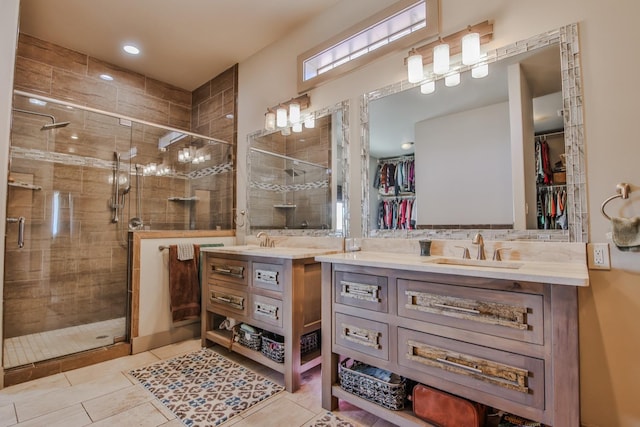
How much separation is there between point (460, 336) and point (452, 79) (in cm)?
149

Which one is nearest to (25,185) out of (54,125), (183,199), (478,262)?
(54,125)

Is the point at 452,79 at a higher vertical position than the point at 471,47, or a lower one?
lower

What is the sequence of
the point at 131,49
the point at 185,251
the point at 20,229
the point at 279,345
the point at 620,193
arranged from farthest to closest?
1. the point at 131,49
2. the point at 185,251
3. the point at 20,229
4. the point at 279,345
5. the point at 620,193

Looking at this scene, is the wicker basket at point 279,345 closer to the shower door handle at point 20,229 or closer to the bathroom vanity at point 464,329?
the bathroom vanity at point 464,329

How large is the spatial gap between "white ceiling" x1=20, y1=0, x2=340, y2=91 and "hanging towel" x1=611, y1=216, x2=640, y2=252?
95.9 inches

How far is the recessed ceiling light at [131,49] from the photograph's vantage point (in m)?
3.11

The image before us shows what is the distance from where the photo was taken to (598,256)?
1.45m

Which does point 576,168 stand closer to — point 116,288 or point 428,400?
point 428,400

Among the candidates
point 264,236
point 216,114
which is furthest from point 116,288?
point 216,114

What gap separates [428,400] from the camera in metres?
1.46

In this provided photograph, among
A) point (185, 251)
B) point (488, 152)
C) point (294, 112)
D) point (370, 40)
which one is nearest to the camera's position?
point (488, 152)

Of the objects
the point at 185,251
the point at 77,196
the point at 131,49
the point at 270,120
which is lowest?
the point at 185,251

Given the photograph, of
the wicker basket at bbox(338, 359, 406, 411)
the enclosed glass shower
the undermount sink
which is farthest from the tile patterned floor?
the undermount sink

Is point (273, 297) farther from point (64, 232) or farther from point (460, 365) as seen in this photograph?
point (64, 232)
